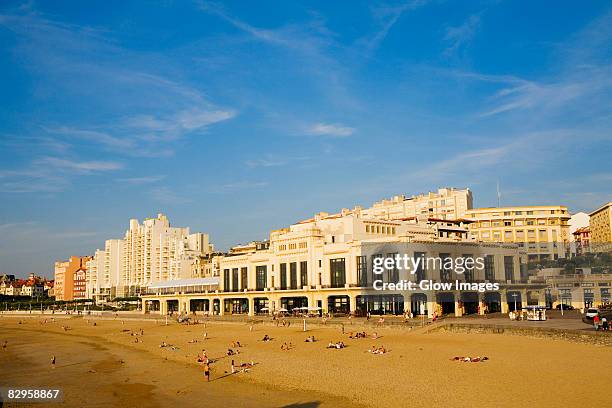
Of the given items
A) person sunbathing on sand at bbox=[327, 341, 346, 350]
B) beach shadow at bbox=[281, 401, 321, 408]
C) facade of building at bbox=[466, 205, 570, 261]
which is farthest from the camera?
facade of building at bbox=[466, 205, 570, 261]

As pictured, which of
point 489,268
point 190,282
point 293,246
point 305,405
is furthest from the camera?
point 190,282

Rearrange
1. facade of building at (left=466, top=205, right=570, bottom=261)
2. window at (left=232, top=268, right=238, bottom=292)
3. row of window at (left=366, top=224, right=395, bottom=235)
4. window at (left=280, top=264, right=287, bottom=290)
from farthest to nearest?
1. facade of building at (left=466, top=205, right=570, bottom=261)
2. window at (left=232, top=268, right=238, bottom=292)
3. window at (left=280, top=264, right=287, bottom=290)
4. row of window at (left=366, top=224, right=395, bottom=235)

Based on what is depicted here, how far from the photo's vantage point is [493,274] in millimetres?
76750

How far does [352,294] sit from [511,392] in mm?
47905

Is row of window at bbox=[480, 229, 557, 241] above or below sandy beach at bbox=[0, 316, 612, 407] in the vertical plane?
above

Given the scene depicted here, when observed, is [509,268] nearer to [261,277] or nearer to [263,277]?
[263,277]

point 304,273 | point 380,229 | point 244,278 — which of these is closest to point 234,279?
point 244,278

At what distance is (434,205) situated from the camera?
133500 millimetres

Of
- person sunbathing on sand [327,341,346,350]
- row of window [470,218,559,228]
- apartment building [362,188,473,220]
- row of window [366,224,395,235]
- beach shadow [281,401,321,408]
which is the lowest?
beach shadow [281,401,321,408]

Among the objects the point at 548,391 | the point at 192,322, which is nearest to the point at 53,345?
the point at 192,322

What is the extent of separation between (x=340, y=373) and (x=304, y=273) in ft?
166

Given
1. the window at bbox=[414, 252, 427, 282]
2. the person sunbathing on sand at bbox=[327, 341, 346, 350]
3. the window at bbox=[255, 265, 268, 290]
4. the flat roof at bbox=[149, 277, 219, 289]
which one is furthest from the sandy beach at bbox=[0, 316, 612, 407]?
the flat roof at bbox=[149, 277, 219, 289]

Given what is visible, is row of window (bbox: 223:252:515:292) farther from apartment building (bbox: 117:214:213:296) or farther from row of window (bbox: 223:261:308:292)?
apartment building (bbox: 117:214:213:296)

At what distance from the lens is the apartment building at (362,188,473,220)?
13000 centimetres
